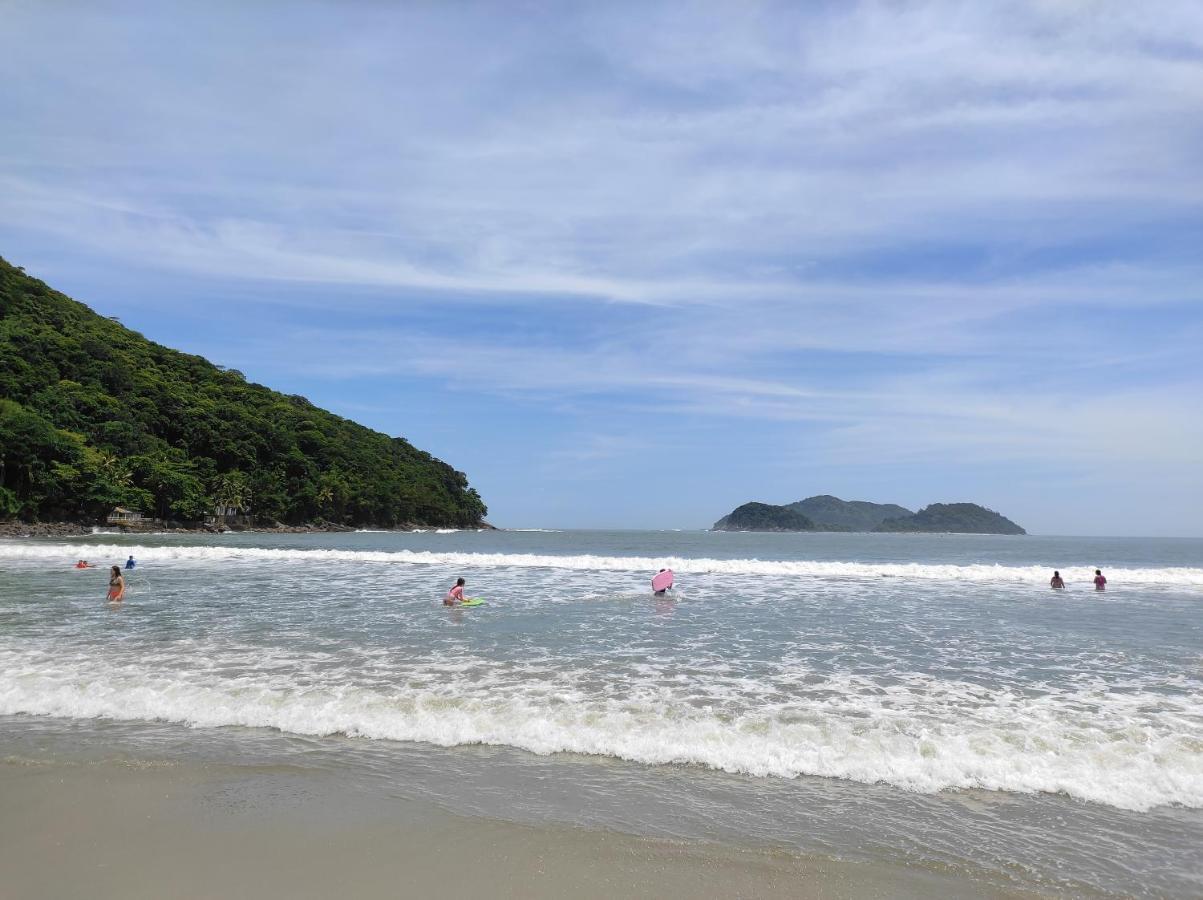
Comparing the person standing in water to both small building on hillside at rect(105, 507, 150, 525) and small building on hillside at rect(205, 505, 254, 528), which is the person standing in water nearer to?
small building on hillside at rect(105, 507, 150, 525)

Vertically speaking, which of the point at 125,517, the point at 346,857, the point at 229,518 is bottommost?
the point at 346,857

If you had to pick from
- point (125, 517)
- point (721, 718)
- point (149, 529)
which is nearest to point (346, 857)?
point (721, 718)

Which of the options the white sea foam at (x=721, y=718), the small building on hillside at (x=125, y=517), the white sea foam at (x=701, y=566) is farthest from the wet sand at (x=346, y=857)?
the small building on hillside at (x=125, y=517)

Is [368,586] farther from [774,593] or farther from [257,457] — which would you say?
[257,457]

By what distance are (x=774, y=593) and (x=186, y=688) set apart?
18.7 m

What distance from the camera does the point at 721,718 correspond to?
8109 millimetres

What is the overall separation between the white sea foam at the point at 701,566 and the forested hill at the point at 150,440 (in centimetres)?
2575

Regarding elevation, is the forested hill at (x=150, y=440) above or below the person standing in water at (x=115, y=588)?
above

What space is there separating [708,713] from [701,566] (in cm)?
2867

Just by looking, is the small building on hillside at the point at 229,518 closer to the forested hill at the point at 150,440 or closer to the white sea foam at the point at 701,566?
the forested hill at the point at 150,440

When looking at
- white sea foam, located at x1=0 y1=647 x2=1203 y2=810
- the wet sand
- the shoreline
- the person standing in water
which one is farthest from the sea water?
the shoreline

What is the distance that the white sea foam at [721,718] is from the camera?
21.7ft

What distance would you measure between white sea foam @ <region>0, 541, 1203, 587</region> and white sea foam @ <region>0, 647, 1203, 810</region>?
22.4 metres

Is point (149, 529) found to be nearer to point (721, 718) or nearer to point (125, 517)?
point (125, 517)
